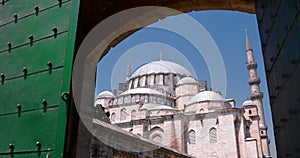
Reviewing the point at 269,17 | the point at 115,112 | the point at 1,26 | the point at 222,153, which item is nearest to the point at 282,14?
the point at 269,17

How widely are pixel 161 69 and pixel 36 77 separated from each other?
37.2 metres

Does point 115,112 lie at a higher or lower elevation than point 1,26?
higher

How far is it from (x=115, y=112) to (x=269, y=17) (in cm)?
3087

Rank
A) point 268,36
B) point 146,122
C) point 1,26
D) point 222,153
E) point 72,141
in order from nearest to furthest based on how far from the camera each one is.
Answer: point 268,36
point 72,141
point 1,26
point 222,153
point 146,122

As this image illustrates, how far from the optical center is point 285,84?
1495mm

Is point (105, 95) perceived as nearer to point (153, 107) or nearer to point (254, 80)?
point (153, 107)

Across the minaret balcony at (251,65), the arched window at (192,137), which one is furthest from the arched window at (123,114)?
the minaret balcony at (251,65)

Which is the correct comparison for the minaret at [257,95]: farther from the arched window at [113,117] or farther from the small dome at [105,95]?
the small dome at [105,95]

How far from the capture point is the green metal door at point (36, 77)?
1.81 m

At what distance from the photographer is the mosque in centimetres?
2548

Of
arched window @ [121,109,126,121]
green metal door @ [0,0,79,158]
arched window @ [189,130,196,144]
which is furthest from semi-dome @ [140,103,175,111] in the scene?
green metal door @ [0,0,79,158]

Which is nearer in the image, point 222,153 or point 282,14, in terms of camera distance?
point 282,14

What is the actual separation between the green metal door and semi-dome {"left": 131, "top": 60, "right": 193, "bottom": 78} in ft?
119

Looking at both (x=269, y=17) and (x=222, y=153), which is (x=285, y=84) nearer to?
(x=269, y=17)
